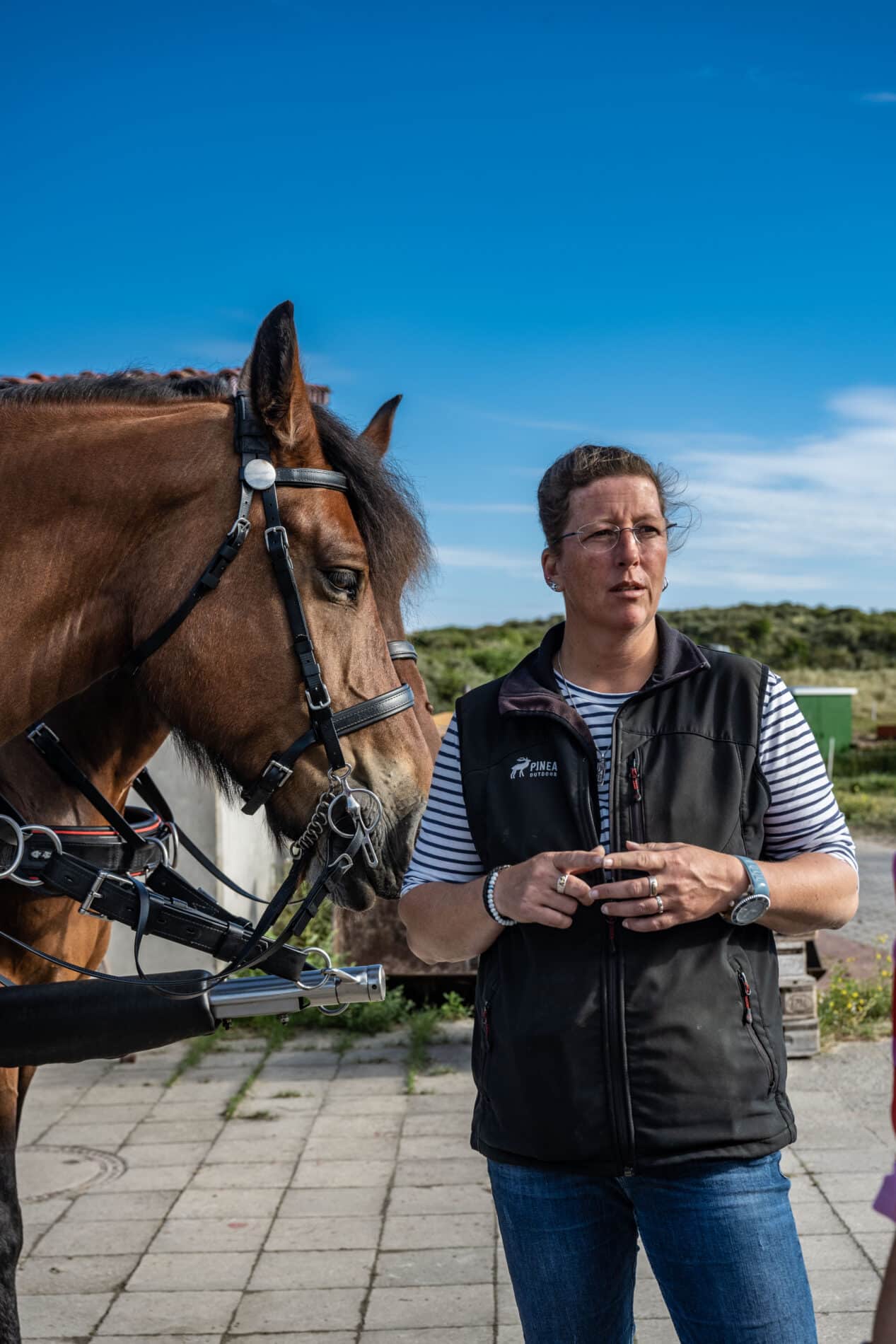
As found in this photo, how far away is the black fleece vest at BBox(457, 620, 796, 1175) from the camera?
1.69 m

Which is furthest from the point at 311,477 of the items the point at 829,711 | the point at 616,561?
the point at 829,711

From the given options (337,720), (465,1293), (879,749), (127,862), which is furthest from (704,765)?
(879,749)

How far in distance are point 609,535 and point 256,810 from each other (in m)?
0.84

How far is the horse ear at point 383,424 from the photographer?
3.04 metres

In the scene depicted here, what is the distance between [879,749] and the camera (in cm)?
2209

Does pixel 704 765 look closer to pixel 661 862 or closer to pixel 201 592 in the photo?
pixel 661 862

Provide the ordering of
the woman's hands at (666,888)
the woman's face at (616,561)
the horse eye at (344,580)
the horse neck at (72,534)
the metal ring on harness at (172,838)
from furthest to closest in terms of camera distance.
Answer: the metal ring on harness at (172,838) → the horse eye at (344,580) → the horse neck at (72,534) → the woman's face at (616,561) → the woman's hands at (666,888)

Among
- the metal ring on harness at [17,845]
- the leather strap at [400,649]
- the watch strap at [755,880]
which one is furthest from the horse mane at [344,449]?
the watch strap at [755,880]

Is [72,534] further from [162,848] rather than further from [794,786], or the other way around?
[794,786]

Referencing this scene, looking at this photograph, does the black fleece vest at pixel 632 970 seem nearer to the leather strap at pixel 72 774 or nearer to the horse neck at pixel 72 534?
the horse neck at pixel 72 534

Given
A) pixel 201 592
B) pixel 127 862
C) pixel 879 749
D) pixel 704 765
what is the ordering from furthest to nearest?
pixel 879 749
pixel 127 862
pixel 201 592
pixel 704 765

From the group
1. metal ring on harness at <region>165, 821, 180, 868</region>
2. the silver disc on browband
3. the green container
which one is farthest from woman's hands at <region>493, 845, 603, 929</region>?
the green container

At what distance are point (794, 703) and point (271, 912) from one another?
1101mm

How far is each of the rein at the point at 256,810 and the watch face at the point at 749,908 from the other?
0.76 meters
